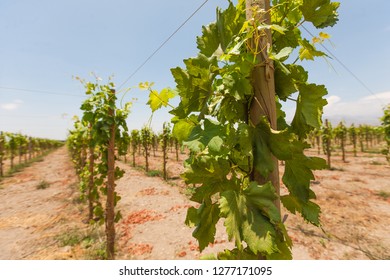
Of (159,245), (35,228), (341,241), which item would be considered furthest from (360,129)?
(35,228)

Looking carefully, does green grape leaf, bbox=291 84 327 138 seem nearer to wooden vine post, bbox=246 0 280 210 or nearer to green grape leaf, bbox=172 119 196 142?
wooden vine post, bbox=246 0 280 210

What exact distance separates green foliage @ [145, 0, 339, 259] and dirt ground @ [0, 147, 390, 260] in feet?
10.0

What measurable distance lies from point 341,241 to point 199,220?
7794mm

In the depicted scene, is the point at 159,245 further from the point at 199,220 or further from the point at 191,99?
the point at 191,99

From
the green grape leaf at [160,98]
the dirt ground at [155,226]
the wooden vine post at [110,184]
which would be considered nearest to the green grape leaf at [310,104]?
the green grape leaf at [160,98]

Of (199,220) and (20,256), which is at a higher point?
(199,220)

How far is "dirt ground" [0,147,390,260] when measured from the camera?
642 cm

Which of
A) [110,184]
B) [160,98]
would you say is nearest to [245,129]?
[160,98]

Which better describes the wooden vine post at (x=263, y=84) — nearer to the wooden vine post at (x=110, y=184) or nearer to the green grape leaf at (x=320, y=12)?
the green grape leaf at (x=320, y=12)

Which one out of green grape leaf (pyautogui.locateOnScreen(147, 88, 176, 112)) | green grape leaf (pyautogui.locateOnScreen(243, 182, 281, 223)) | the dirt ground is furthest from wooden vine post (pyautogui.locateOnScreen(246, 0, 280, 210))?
the dirt ground

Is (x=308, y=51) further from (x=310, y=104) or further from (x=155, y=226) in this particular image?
(x=155, y=226)

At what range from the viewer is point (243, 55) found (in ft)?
3.86

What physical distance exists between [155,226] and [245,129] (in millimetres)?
8036

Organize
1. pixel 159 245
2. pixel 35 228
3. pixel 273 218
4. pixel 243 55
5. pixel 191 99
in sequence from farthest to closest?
pixel 35 228, pixel 159 245, pixel 191 99, pixel 243 55, pixel 273 218
